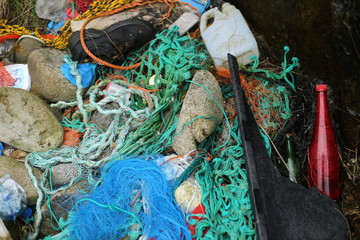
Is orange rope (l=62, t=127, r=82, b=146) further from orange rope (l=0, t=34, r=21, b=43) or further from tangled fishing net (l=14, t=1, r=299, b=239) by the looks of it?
orange rope (l=0, t=34, r=21, b=43)

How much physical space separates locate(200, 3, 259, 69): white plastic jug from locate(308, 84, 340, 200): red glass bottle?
824 mm

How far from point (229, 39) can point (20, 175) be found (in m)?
2.13

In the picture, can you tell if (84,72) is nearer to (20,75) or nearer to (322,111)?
(20,75)

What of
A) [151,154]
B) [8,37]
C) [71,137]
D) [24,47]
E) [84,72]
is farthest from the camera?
[8,37]

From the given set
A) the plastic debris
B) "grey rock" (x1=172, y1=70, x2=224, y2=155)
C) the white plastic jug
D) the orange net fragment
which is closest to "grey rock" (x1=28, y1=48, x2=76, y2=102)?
the orange net fragment

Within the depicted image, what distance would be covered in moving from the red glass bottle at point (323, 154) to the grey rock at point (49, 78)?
2151 millimetres

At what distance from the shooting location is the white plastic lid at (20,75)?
3877mm

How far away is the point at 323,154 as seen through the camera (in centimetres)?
312

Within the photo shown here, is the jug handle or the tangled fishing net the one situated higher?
the jug handle

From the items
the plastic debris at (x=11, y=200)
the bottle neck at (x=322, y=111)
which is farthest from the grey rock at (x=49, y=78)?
the bottle neck at (x=322, y=111)

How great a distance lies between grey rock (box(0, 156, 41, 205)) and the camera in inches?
127

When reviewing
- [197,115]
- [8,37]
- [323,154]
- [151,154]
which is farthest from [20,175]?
[323,154]

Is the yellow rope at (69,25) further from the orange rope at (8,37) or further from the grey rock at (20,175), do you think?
the grey rock at (20,175)

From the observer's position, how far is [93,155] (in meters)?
3.46
